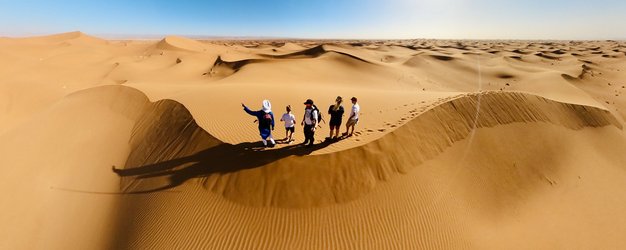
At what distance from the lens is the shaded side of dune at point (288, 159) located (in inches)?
278

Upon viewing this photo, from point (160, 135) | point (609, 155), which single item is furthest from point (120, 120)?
point (609, 155)

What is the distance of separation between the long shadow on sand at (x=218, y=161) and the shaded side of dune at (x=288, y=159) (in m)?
0.03

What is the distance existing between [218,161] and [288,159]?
200 cm

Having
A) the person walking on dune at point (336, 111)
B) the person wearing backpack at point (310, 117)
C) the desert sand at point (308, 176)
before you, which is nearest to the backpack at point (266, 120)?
the desert sand at point (308, 176)

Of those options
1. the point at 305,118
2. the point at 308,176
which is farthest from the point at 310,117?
the point at 308,176

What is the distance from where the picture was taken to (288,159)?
24.0 feet

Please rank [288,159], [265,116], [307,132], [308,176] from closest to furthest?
[308,176] < [288,159] < [265,116] < [307,132]

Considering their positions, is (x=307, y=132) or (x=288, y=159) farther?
(x=307, y=132)

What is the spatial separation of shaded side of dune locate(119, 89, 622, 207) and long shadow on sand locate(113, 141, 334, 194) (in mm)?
27

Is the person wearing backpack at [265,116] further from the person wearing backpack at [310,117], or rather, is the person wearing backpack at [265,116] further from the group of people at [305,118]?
the person wearing backpack at [310,117]

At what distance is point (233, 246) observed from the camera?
6262 mm

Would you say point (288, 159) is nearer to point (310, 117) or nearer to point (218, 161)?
point (310, 117)

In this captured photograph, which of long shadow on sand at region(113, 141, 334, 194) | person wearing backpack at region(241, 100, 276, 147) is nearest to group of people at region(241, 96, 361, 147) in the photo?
person wearing backpack at region(241, 100, 276, 147)

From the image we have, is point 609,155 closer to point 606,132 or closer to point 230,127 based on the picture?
point 606,132
